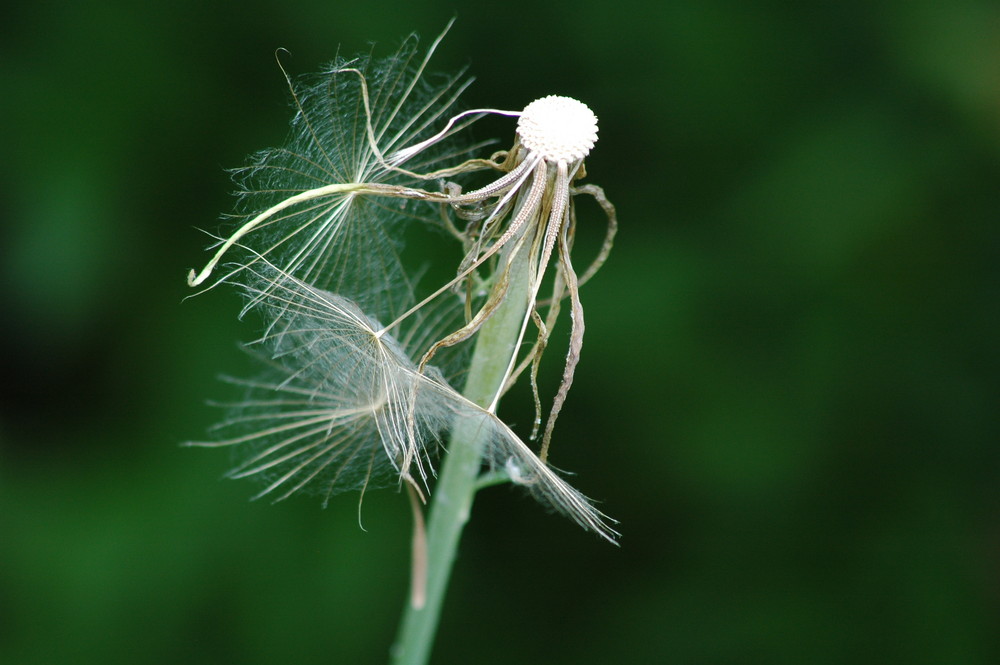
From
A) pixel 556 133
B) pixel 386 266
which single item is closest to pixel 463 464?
pixel 386 266

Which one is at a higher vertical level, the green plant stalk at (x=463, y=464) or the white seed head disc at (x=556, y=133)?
the white seed head disc at (x=556, y=133)

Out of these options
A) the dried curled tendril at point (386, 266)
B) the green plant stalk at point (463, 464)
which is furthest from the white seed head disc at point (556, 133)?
the green plant stalk at point (463, 464)

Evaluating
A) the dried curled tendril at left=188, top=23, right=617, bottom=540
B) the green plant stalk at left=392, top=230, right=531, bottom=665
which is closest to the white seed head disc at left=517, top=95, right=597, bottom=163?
the dried curled tendril at left=188, top=23, right=617, bottom=540

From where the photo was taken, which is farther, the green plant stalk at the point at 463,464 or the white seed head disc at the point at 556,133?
the green plant stalk at the point at 463,464

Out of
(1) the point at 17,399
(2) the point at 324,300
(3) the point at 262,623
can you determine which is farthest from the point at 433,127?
(1) the point at 17,399

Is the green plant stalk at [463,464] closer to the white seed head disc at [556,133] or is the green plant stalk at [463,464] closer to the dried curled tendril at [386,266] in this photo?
the dried curled tendril at [386,266]

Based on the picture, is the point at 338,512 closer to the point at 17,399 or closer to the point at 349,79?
the point at 17,399
